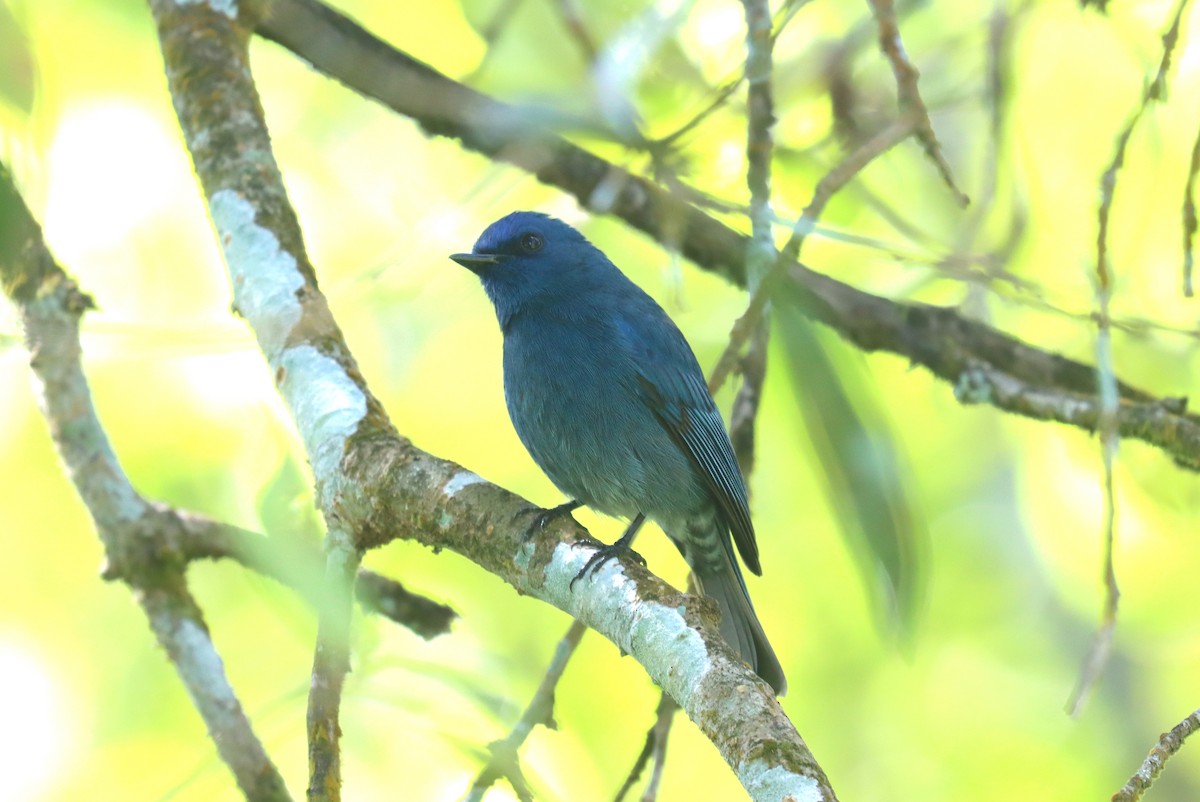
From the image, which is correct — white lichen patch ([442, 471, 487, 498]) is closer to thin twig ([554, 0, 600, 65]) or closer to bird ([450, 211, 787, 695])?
bird ([450, 211, 787, 695])

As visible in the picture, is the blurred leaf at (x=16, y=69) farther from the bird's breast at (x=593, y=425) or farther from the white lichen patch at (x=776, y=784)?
the white lichen patch at (x=776, y=784)

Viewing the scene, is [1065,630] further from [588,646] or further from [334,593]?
[334,593]

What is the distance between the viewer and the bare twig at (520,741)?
9.80 ft

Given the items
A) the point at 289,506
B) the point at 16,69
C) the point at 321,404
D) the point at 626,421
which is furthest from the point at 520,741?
the point at 16,69

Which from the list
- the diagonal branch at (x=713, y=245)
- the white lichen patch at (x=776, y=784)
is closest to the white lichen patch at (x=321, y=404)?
the diagonal branch at (x=713, y=245)

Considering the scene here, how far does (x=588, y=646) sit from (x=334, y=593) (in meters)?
4.23

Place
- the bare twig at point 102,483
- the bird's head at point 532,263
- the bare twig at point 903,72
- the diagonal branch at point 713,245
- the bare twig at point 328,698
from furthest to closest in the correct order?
the bird's head at point 532,263 → the diagonal branch at point 713,245 → the bare twig at point 102,483 → the bare twig at point 903,72 → the bare twig at point 328,698

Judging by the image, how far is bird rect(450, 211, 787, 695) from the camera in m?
4.52

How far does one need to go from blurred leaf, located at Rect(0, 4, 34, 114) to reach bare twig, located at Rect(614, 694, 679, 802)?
276cm

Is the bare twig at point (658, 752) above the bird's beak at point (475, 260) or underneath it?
underneath

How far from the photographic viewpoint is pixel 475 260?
504cm

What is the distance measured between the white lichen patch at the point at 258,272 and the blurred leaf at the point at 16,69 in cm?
65

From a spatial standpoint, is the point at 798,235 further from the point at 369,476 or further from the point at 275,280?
the point at 275,280

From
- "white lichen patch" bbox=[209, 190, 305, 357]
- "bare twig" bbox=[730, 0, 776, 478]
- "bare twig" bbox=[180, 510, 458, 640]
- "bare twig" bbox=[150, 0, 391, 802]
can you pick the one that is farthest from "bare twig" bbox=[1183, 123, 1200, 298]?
"white lichen patch" bbox=[209, 190, 305, 357]
